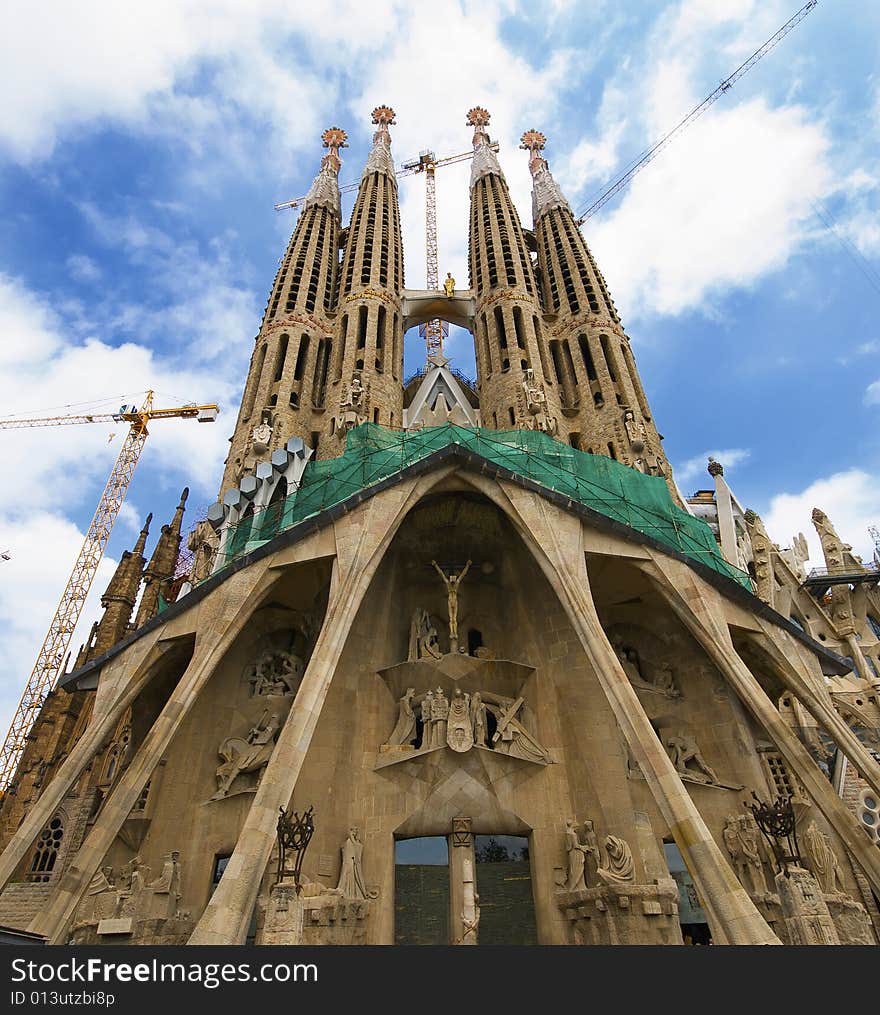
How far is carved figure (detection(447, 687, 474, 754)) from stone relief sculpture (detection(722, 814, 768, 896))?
543 cm

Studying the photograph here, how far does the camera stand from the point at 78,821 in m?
18.5

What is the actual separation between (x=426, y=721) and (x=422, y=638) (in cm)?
221

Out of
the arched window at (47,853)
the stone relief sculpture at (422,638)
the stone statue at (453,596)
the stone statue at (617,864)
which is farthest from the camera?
the arched window at (47,853)

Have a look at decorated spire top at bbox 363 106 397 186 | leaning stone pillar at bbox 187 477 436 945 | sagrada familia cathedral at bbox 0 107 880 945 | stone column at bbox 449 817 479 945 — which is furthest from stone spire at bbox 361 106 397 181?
stone column at bbox 449 817 479 945

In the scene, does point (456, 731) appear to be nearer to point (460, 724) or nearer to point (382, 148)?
point (460, 724)

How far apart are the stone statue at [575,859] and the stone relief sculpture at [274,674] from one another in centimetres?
686

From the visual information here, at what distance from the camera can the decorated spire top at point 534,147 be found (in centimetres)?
3569

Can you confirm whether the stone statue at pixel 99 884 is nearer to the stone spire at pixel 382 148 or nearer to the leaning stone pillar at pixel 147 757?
the leaning stone pillar at pixel 147 757

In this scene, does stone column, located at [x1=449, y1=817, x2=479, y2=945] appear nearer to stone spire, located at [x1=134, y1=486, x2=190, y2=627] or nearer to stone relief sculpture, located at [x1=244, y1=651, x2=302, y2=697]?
stone relief sculpture, located at [x1=244, y1=651, x2=302, y2=697]

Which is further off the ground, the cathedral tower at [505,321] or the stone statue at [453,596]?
the cathedral tower at [505,321]

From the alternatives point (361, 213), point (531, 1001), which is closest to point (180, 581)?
point (361, 213)

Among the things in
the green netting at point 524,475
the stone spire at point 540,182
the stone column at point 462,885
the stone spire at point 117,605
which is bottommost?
the stone column at point 462,885

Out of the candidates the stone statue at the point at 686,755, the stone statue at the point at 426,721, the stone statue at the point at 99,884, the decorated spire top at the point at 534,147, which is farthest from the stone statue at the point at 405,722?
the decorated spire top at the point at 534,147

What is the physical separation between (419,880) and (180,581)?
19.6m
